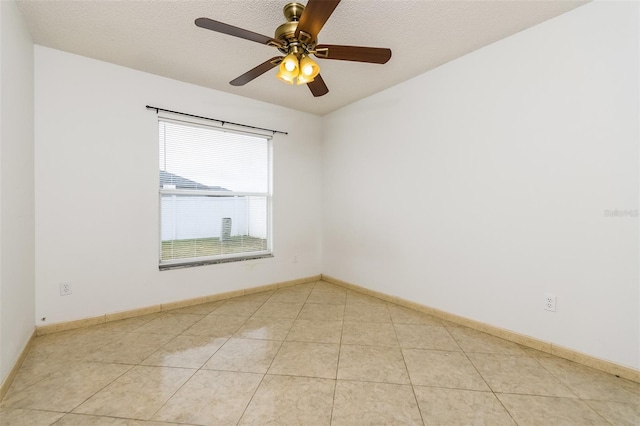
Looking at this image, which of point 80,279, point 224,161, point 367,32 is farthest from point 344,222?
point 80,279

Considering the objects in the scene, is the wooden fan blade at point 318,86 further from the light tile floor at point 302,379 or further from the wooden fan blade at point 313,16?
the light tile floor at point 302,379

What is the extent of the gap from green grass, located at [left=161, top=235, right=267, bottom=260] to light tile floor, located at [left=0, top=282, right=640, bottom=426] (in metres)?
0.76

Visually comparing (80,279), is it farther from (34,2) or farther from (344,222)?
(344,222)

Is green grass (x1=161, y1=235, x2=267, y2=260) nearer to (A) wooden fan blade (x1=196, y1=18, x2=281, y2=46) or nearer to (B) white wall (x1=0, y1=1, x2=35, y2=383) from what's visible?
(B) white wall (x1=0, y1=1, x2=35, y2=383)

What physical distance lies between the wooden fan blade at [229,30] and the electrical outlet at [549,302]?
8.69 ft

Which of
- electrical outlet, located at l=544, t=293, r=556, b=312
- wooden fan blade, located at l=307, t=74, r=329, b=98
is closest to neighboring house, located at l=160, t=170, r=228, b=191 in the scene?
wooden fan blade, located at l=307, t=74, r=329, b=98

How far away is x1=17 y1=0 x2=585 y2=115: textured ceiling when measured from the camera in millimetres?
1922

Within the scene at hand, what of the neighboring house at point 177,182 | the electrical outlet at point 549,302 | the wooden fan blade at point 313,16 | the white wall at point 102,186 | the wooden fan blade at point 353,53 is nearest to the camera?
the wooden fan blade at point 313,16

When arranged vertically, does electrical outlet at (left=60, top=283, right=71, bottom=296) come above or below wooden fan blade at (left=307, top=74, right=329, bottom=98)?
below

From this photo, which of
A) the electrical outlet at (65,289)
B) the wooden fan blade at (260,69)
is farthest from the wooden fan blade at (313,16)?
the electrical outlet at (65,289)

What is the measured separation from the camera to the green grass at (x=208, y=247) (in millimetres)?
3098

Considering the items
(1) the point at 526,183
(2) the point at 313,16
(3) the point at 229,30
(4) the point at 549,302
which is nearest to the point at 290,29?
(2) the point at 313,16

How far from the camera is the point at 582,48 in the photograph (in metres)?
1.94

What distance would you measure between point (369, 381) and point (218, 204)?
8.38ft
